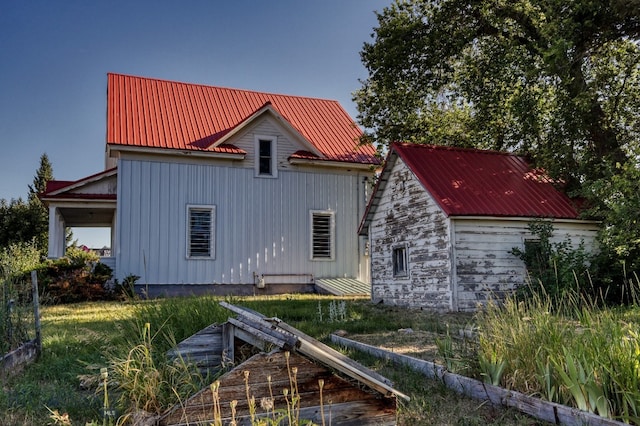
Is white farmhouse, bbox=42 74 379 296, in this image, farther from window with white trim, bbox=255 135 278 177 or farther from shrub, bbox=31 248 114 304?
shrub, bbox=31 248 114 304

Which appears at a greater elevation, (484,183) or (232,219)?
(484,183)

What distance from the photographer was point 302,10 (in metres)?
16.9

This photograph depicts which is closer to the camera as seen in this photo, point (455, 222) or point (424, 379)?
point (424, 379)

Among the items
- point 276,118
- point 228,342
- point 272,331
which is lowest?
point 228,342

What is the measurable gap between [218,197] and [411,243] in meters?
8.43

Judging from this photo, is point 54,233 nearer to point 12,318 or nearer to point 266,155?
point 266,155

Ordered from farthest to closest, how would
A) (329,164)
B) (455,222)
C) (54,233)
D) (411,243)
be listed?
(329,164) < (54,233) < (411,243) < (455,222)

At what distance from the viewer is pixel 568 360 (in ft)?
13.7

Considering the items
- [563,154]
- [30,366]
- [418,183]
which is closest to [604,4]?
[563,154]

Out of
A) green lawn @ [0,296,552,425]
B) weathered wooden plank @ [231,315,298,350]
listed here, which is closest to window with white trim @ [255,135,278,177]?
green lawn @ [0,296,552,425]

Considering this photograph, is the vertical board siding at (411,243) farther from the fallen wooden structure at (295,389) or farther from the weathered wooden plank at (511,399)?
the fallen wooden structure at (295,389)

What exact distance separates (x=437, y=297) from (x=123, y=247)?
11104 mm

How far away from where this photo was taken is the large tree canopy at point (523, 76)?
15.0 metres

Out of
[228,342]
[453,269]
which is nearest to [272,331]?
[228,342]
